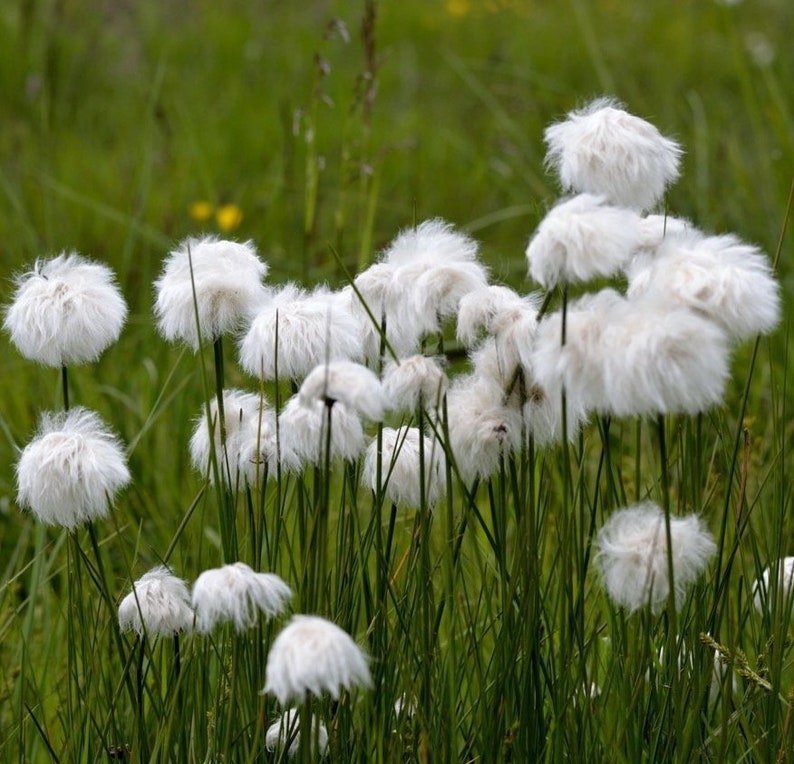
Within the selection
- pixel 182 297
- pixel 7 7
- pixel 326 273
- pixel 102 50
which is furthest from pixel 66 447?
pixel 7 7

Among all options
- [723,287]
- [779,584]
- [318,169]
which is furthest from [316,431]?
[318,169]

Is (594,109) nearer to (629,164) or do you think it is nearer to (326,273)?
(629,164)

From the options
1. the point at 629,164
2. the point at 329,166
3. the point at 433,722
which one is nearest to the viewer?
the point at 629,164

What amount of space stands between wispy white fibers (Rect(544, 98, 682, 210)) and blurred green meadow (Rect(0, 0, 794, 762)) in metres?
0.08

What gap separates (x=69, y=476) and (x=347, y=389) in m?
0.36

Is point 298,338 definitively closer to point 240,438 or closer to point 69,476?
point 240,438

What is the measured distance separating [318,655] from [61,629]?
134 cm

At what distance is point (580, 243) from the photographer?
1.10 meters

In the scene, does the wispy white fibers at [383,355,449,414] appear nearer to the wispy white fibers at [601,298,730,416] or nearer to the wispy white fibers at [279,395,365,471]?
the wispy white fibers at [279,395,365,471]

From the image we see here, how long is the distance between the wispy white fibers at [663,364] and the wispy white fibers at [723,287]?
49mm

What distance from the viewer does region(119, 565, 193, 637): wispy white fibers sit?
134 centimetres

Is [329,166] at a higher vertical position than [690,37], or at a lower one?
lower

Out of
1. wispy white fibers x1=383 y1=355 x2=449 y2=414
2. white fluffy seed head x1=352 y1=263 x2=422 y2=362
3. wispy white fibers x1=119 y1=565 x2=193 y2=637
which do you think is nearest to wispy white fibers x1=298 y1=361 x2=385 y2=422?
wispy white fibers x1=383 y1=355 x2=449 y2=414

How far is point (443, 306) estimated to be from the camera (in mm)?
1327
